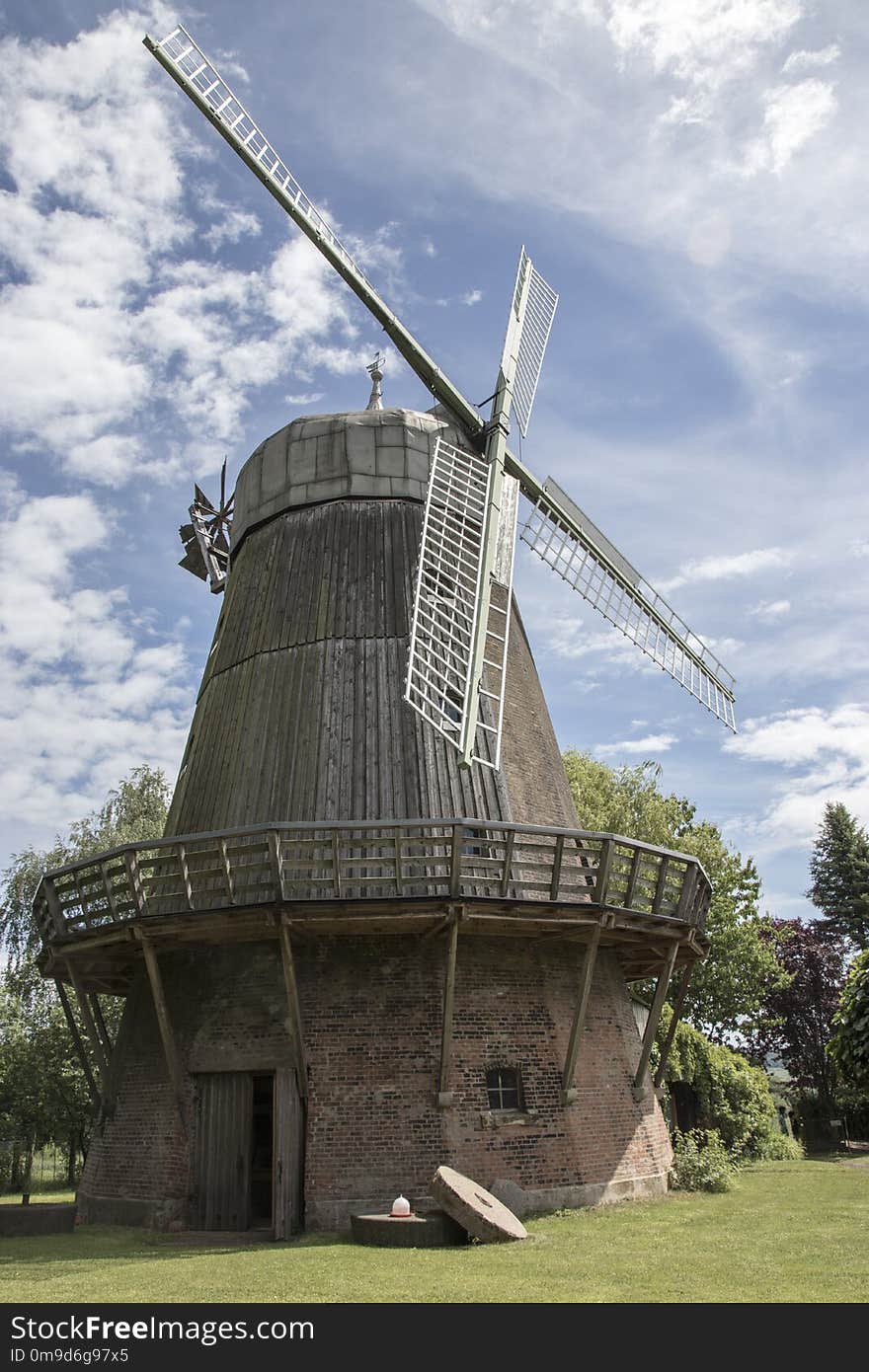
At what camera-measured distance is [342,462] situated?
14.3 meters

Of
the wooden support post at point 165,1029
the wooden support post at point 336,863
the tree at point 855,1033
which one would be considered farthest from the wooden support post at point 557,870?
the wooden support post at point 165,1029

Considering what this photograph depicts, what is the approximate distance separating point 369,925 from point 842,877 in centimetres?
3291

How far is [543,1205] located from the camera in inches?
399

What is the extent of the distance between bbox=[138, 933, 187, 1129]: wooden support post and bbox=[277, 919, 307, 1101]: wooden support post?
1.37 m

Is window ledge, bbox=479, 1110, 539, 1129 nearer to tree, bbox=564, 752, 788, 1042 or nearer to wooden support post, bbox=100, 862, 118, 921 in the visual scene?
wooden support post, bbox=100, 862, 118, 921

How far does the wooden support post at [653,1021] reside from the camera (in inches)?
452

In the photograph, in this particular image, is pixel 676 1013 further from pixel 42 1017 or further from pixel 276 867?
pixel 42 1017

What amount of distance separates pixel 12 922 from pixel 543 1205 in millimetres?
17044

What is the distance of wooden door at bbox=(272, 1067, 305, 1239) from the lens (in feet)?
31.5

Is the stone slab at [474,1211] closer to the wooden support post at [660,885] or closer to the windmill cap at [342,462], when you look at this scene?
the wooden support post at [660,885]

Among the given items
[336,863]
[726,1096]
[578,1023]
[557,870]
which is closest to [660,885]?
[557,870]

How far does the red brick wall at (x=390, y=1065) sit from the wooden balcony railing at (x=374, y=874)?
0.78 m
